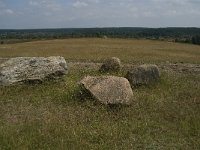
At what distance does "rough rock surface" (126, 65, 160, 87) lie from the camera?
20719 millimetres

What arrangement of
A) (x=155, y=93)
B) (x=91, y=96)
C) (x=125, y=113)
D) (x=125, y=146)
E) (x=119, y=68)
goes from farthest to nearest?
(x=119, y=68), (x=155, y=93), (x=91, y=96), (x=125, y=113), (x=125, y=146)

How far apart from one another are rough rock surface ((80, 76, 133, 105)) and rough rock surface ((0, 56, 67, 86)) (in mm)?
4375

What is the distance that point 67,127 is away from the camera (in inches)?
522

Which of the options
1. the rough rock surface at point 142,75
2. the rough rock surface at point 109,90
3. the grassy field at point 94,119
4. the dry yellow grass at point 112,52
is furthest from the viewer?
the dry yellow grass at point 112,52

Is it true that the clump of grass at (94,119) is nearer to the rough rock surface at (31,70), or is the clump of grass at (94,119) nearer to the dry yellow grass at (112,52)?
the rough rock surface at (31,70)

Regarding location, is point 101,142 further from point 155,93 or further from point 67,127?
point 155,93

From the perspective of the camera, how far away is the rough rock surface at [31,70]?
20.8 metres

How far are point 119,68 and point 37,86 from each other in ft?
23.1

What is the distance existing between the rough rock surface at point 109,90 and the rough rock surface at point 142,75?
12.1ft

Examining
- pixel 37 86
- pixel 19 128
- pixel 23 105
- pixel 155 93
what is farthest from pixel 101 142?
pixel 37 86

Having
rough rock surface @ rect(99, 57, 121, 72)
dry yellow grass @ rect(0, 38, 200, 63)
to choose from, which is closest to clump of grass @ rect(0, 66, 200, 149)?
rough rock surface @ rect(99, 57, 121, 72)

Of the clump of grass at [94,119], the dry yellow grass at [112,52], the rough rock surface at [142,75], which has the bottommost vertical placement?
the dry yellow grass at [112,52]

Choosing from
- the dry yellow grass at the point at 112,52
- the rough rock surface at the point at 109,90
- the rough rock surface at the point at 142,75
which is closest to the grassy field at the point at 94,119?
the rough rock surface at the point at 109,90

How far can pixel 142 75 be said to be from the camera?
20781 mm
